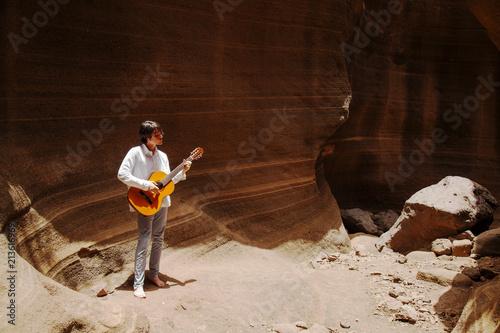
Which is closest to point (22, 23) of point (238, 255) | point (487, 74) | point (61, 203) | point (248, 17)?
point (61, 203)

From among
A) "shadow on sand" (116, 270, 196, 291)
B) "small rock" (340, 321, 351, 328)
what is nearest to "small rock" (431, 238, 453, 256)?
"small rock" (340, 321, 351, 328)

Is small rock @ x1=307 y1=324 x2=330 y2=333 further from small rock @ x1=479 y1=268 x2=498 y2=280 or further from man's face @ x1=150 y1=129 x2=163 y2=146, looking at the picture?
small rock @ x1=479 y1=268 x2=498 y2=280

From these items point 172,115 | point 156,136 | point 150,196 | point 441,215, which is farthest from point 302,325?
point 441,215

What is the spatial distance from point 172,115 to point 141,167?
1665 mm

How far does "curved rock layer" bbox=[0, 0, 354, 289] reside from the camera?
378 centimetres

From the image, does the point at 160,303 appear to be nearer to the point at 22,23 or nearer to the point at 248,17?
the point at 22,23

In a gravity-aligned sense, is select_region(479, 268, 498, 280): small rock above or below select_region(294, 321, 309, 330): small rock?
above

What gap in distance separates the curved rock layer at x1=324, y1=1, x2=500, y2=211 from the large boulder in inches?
96.2

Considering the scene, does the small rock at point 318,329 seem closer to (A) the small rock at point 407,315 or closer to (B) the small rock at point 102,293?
(A) the small rock at point 407,315

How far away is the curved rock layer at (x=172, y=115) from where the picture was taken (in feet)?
12.4

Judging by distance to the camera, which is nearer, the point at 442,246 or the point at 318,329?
the point at 318,329

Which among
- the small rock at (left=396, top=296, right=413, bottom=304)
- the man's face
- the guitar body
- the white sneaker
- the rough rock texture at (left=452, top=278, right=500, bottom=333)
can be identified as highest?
the man's face

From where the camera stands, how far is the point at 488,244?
511 centimetres

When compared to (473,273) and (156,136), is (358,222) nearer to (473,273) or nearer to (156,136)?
(473,273)
